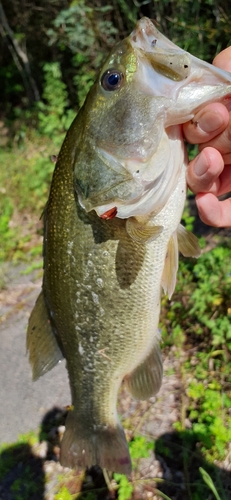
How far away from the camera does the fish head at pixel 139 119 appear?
1.26 metres

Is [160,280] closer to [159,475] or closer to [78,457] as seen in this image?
[78,457]

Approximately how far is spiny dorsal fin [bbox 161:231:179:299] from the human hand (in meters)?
0.19

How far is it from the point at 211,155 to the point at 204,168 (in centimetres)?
5

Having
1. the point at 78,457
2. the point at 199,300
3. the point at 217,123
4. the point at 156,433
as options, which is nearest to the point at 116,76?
the point at 217,123

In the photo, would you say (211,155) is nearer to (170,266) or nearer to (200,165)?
(200,165)

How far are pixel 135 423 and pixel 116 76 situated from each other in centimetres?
237

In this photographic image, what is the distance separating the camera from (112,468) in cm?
190

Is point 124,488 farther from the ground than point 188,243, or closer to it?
closer to it

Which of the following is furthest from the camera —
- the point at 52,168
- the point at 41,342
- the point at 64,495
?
the point at 52,168

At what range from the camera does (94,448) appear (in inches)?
76.2

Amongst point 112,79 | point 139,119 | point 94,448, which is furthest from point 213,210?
point 94,448

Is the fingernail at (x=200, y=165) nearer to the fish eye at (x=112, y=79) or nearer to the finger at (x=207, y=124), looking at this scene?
the finger at (x=207, y=124)

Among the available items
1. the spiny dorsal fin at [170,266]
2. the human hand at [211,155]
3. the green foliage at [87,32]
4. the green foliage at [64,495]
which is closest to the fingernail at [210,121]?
the human hand at [211,155]

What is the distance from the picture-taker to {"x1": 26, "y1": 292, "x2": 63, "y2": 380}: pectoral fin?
72.9 inches
